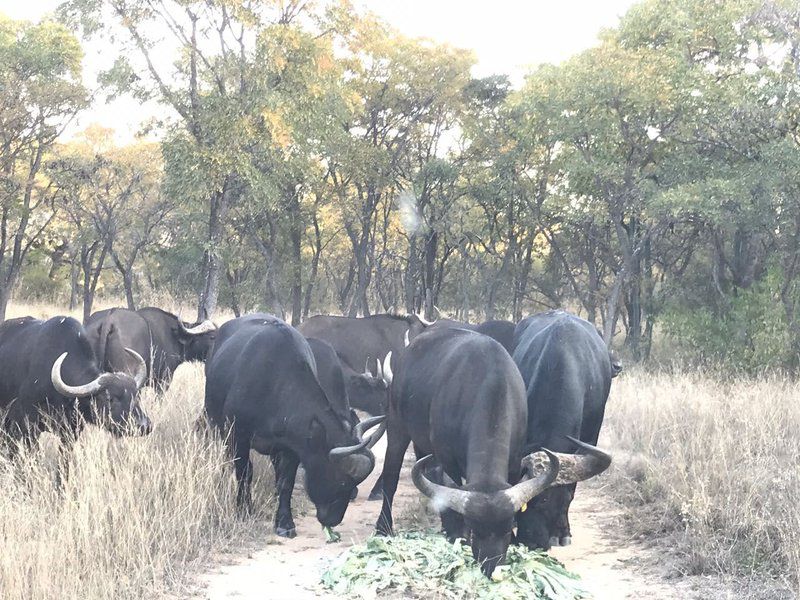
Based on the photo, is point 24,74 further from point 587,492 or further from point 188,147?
point 587,492

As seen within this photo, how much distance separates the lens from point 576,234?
24062mm

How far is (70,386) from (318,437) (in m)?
2.54

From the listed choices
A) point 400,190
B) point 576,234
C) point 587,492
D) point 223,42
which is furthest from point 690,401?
point 400,190

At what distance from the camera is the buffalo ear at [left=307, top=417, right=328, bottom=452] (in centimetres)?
716

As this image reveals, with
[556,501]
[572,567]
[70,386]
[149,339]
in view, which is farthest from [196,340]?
[572,567]

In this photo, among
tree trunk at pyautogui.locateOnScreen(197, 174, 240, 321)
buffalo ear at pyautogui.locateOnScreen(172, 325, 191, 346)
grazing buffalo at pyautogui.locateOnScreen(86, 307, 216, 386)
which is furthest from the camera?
tree trunk at pyautogui.locateOnScreen(197, 174, 240, 321)

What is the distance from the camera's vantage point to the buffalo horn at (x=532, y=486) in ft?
18.2

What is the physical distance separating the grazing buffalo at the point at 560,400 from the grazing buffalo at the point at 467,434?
1.03ft

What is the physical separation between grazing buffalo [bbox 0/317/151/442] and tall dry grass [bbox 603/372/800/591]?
4804 millimetres

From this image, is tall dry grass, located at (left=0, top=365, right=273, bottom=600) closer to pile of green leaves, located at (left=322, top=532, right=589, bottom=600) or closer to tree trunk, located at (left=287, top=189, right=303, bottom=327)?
pile of green leaves, located at (left=322, top=532, right=589, bottom=600)

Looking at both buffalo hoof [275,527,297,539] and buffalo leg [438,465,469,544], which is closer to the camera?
buffalo leg [438,465,469,544]

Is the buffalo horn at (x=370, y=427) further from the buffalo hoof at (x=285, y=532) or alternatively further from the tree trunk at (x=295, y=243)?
the tree trunk at (x=295, y=243)

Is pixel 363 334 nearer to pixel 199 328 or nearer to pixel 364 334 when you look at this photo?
pixel 364 334

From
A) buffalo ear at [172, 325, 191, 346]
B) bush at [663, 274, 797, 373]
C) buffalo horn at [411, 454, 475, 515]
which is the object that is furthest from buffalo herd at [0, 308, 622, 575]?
bush at [663, 274, 797, 373]
